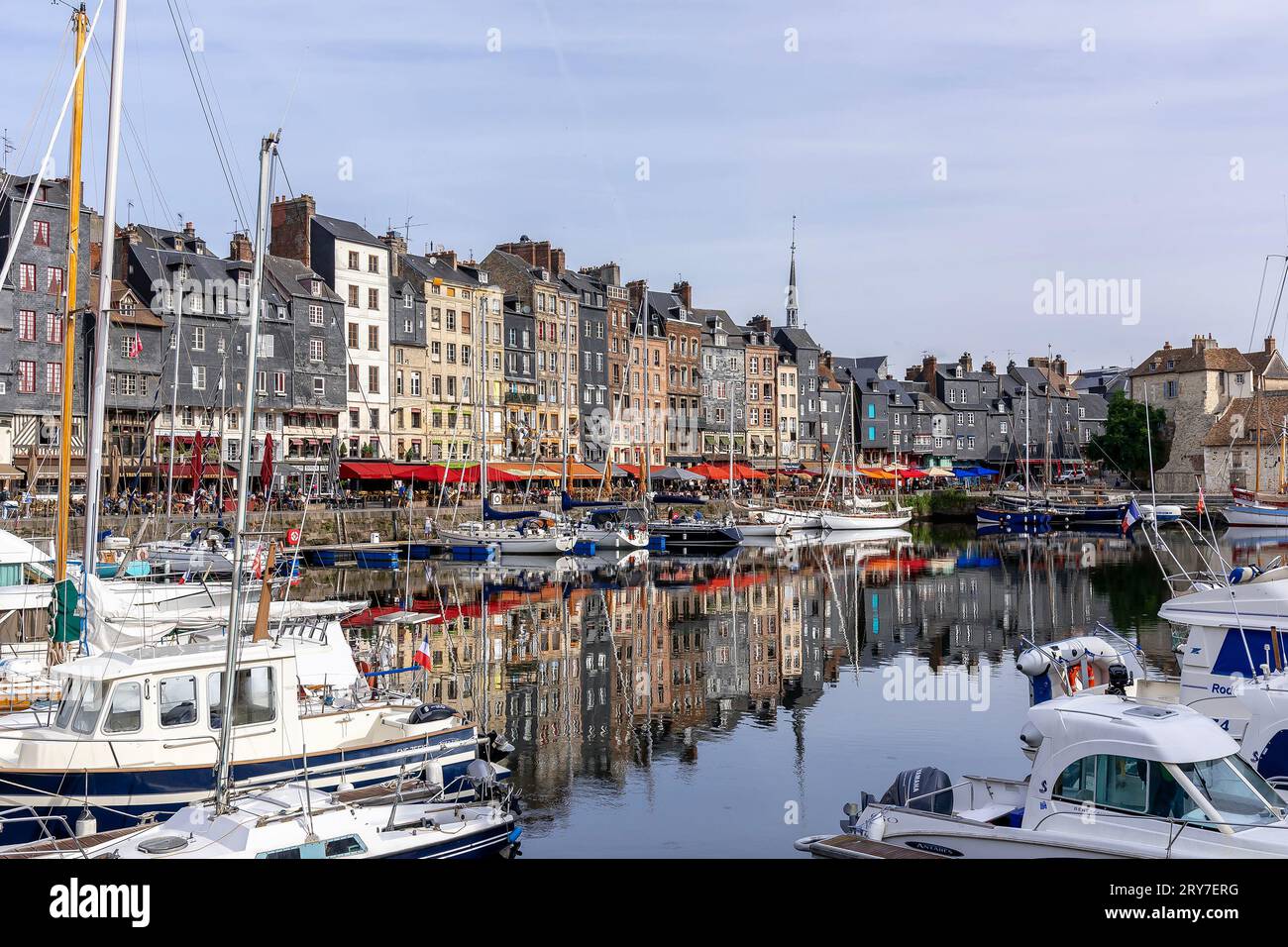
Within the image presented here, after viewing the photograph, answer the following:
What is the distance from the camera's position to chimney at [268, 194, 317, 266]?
7925 cm

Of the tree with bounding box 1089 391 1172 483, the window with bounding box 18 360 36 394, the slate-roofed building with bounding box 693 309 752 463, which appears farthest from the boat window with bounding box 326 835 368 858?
the tree with bounding box 1089 391 1172 483

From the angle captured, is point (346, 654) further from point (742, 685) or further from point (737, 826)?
point (742, 685)

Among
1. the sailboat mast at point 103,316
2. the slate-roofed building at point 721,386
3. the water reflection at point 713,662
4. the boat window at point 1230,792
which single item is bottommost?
the water reflection at point 713,662

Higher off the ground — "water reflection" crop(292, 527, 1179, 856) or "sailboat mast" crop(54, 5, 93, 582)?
"sailboat mast" crop(54, 5, 93, 582)

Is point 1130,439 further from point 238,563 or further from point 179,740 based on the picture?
point 238,563

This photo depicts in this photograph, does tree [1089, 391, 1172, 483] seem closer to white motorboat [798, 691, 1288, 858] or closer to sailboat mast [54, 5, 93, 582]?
sailboat mast [54, 5, 93, 582]

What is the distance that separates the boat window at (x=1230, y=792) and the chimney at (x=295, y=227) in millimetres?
73426

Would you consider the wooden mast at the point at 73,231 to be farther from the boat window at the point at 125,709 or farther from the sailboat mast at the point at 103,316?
the boat window at the point at 125,709

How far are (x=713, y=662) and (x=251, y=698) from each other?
1747cm

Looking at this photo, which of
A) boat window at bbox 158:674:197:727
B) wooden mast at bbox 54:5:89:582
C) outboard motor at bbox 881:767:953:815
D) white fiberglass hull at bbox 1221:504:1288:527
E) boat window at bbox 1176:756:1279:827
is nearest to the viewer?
boat window at bbox 1176:756:1279:827

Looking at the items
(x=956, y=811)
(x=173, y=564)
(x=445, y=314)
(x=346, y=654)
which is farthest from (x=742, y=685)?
(x=445, y=314)

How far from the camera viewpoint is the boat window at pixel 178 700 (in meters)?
16.6

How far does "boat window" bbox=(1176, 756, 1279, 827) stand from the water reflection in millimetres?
6030

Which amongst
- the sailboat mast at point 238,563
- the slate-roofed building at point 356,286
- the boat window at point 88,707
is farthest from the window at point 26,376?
the sailboat mast at point 238,563
